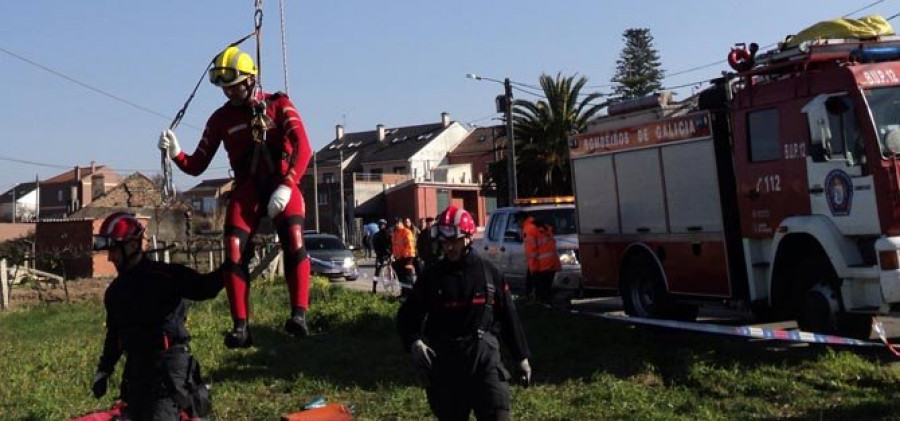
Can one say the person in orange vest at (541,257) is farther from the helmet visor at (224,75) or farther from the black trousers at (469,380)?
the helmet visor at (224,75)

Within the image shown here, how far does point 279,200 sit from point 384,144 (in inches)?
3166

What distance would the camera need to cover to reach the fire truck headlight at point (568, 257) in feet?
55.7

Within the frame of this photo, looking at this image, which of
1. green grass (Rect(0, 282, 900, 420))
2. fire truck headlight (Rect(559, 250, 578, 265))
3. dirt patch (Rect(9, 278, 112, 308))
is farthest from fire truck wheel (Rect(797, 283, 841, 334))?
dirt patch (Rect(9, 278, 112, 308))

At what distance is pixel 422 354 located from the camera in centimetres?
594

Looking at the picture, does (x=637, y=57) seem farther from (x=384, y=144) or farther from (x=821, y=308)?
(x=821, y=308)

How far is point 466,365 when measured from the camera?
5.94 m

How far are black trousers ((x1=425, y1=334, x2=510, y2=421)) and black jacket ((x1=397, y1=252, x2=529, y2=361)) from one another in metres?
0.09

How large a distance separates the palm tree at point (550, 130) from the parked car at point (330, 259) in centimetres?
990

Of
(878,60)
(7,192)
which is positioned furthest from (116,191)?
(7,192)

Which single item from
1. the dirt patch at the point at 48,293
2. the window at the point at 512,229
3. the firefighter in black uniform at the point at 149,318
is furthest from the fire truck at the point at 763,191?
the dirt patch at the point at 48,293

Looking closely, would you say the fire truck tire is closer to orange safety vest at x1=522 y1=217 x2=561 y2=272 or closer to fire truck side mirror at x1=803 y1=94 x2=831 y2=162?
orange safety vest at x1=522 y1=217 x2=561 y2=272

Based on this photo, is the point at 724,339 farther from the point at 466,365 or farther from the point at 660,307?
the point at 466,365

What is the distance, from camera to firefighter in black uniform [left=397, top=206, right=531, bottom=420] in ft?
19.5

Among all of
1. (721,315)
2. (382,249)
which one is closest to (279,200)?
(721,315)
